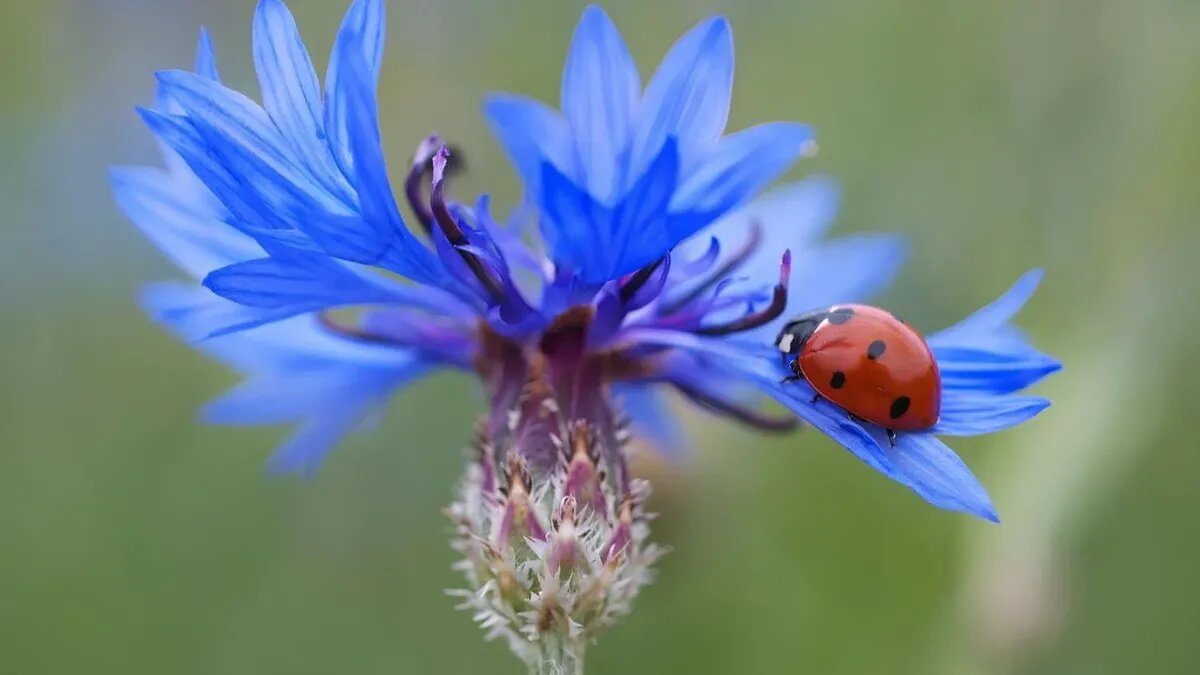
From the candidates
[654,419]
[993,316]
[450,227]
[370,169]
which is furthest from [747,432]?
[370,169]

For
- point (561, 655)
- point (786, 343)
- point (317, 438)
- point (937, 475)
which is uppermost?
point (786, 343)

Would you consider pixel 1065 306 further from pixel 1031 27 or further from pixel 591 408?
pixel 591 408

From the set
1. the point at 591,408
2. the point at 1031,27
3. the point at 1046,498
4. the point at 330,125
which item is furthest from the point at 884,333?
the point at 1031,27

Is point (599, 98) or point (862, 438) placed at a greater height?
point (599, 98)

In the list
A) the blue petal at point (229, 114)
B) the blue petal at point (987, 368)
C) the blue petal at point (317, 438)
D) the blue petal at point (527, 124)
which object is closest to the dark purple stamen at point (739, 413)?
the blue petal at point (987, 368)

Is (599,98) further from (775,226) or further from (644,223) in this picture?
(775,226)

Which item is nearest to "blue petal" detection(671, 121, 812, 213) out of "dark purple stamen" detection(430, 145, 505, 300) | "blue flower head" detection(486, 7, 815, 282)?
"blue flower head" detection(486, 7, 815, 282)
